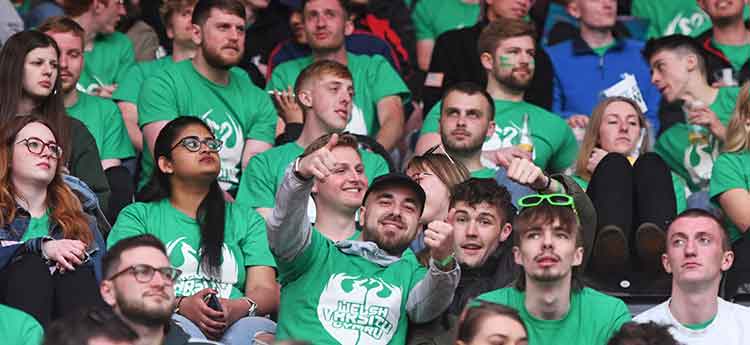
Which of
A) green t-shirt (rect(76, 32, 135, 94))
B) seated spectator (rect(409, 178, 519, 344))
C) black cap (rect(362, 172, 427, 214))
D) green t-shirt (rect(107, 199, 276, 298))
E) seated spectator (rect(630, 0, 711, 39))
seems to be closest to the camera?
black cap (rect(362, 172, 427, 214))

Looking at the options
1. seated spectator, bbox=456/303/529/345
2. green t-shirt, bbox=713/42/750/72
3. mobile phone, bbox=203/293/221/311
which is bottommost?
mobile phone, bbox=203/293/221/311

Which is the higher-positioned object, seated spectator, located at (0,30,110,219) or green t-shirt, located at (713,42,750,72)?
green t-shirt, located at (713,42,750,72)

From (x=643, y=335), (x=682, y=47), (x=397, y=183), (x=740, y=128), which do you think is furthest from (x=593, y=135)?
(x=643, y=335)

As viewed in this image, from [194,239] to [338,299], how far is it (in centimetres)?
96

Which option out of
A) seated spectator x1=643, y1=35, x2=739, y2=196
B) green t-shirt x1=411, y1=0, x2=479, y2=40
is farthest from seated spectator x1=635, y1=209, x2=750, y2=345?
green t-shirt x1=411, y1=0, x2=479, y2=40

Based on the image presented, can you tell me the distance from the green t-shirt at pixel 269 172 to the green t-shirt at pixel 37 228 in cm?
141

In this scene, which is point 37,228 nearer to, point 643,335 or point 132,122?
point 132,122

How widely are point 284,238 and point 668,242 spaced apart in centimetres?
164

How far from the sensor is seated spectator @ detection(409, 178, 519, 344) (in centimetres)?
779

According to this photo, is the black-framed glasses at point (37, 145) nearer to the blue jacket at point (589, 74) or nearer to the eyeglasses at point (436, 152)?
the eyeglasses at point (436, 152)

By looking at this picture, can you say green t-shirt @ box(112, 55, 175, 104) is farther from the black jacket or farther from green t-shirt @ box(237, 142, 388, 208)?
the black jacket

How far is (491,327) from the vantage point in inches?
256

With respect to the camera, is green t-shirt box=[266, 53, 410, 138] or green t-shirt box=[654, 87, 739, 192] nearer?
green t-shirt box=[654, 87, 739, 192]

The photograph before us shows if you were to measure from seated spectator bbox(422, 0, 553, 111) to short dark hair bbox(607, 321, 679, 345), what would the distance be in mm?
3883
